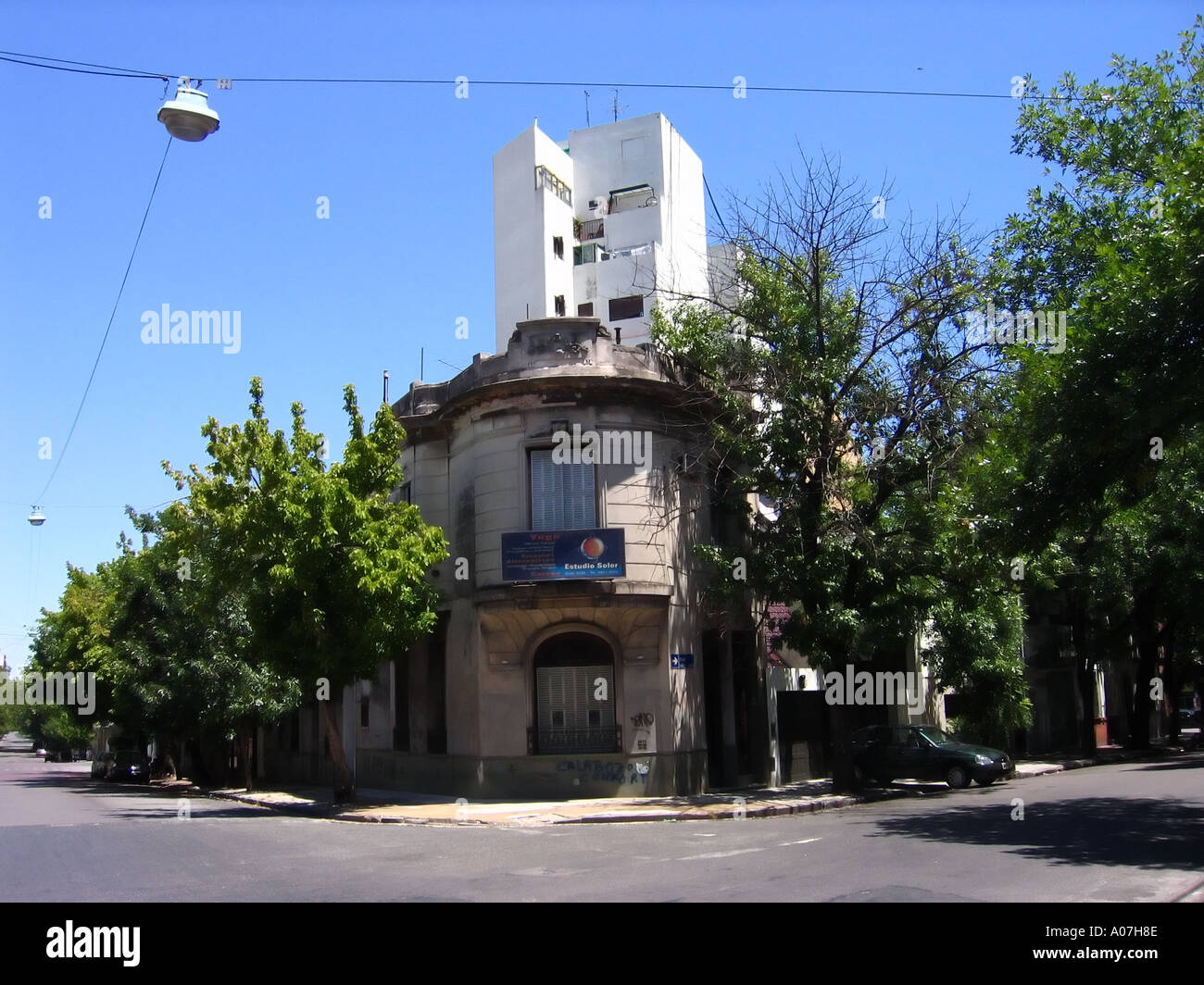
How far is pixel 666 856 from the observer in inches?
500

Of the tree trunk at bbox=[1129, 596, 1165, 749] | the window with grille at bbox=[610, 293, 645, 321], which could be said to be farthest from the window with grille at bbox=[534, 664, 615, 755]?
the window with grille at bbox=[610, 293, 645, 321]

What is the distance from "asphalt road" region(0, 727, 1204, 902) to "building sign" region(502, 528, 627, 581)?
16.5ft

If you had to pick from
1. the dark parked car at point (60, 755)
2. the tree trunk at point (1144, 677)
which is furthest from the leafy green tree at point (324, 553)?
the dark parked car at point (60, 755)

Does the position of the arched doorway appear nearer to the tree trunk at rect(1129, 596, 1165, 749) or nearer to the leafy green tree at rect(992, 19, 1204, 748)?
the leafy green tree at rect(992, 19, 1204, 748)

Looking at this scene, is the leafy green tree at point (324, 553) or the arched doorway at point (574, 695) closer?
the leafy green tree at point (324, 553)

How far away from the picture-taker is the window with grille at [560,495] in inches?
842

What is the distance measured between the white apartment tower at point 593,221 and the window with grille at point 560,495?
22570 millimetres

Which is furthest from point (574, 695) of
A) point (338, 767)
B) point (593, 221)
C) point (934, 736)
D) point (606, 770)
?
point (593, 221)

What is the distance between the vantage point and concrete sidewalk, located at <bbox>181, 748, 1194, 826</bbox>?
1820 centimetres

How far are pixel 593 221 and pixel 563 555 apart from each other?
1119 inches

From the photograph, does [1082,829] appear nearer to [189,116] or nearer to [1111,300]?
[1111,300]

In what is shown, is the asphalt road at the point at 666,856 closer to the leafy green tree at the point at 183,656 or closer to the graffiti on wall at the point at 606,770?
the graffiti on wall at the point at 606,770

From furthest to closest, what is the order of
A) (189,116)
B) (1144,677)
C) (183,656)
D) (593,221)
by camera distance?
(593,221) < (1144,677) < (183,656) < (189,116)

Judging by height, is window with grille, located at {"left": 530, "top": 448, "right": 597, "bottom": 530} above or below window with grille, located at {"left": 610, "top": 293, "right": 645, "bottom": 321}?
below
